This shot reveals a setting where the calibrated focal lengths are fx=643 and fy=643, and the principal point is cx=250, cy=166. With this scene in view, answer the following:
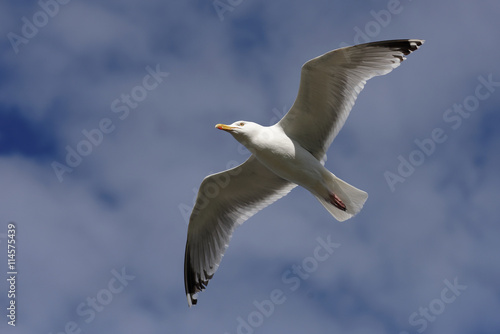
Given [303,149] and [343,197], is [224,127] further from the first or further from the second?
[343,197]

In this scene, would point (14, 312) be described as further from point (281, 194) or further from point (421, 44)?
point (421, 44)

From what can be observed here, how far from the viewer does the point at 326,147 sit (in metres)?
8.85

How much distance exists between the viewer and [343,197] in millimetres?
8602

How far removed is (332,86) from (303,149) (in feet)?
3.01

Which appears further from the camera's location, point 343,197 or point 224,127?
point 343,197

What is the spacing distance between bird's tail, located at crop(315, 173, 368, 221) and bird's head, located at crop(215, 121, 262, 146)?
1.15 m

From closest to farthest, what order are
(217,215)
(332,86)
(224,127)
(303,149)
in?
(332,86) < (224,127) < (303,149) < (217,215)

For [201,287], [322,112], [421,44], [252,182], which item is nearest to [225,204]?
[252,182]

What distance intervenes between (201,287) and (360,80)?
3.98 metres

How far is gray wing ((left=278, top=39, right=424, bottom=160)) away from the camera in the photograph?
811 cm

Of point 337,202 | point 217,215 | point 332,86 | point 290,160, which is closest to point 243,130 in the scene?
point 290,160

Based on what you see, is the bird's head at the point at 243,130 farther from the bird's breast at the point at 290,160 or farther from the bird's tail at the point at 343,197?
the bird's tail at the point at 343,197

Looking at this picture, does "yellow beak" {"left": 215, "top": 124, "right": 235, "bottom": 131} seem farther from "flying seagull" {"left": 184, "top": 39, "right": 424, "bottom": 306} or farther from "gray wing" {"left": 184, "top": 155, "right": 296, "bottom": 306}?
"gray wing" {"left": 184, "top": 155, "right": 296, "bottom": 306}

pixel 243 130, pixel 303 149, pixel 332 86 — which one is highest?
pixel 332 86
